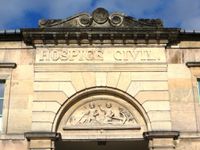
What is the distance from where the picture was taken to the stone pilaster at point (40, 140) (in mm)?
16109

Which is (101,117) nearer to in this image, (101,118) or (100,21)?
(101,118)

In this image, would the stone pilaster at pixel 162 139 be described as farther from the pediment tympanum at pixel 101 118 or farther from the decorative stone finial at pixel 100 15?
the decorative stone finial at pixel 100 15

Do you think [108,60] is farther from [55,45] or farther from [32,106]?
[32,106]

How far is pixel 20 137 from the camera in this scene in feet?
54.0

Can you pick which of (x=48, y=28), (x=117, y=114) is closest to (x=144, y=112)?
(x=117, y=114)

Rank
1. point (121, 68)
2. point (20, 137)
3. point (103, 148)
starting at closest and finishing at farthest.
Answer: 1. point (20, 137)
2. point (121, 68)
3. point (103, 148)

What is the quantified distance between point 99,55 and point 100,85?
132 cm

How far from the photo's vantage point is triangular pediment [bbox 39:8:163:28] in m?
18.0

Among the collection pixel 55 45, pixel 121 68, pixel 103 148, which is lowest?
pixel 103 148

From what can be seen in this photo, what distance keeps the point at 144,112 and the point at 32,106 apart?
14.1 ft

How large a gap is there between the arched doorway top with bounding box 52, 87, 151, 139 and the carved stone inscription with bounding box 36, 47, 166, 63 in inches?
52.5

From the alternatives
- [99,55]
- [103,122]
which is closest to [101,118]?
[103,122]

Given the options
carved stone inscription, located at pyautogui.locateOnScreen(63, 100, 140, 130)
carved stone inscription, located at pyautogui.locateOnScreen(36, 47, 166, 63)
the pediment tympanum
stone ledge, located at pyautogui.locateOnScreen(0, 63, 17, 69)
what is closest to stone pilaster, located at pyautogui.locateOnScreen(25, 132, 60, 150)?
the pediment tympanum

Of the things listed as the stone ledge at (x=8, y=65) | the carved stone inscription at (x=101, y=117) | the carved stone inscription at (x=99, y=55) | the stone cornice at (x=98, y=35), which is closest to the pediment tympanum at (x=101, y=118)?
the carved stone inscription at (x=101, y=117)
